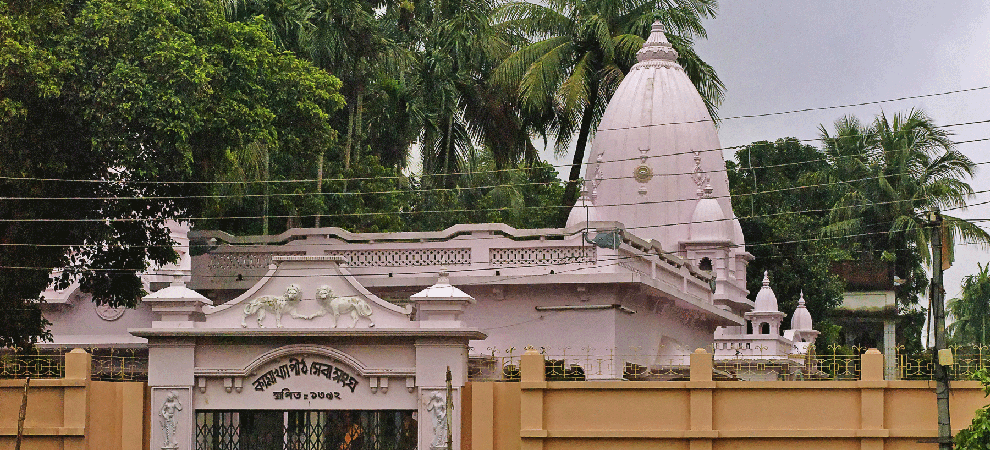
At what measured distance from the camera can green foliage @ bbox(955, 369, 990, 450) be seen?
64.7 ft

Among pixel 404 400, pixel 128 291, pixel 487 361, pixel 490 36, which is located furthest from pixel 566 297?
pixel 490 36

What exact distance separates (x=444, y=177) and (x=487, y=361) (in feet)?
61.7

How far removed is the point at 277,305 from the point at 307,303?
0.42 meters

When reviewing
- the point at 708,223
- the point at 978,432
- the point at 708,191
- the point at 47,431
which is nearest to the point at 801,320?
the point at 708,191

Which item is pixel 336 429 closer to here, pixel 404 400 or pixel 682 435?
pixel 404 400

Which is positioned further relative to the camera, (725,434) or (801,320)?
(801,320)

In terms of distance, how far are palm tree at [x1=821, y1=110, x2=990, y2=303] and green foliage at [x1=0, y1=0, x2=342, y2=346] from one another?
914 inches

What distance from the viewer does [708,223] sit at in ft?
128

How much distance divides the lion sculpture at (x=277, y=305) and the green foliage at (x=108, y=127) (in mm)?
5130

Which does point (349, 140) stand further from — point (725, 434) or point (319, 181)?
point (725, 434)

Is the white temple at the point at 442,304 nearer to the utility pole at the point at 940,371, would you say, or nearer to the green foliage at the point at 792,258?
the utility pole at the point at 940,371

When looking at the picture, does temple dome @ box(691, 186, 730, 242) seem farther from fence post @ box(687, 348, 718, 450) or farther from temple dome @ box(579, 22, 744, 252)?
fence post @ box(687, 348, 718, 450)

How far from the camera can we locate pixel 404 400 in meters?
22.8

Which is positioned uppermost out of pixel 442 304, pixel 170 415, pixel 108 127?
pixel 108 127
